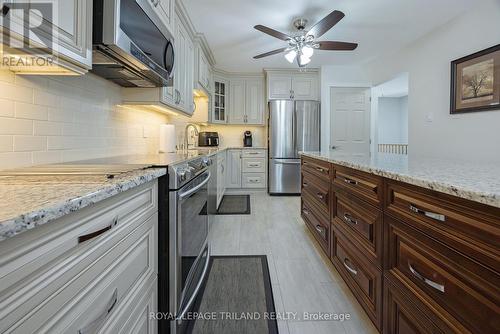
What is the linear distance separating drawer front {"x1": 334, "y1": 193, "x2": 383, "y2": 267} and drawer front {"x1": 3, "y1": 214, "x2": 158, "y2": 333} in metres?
1.04

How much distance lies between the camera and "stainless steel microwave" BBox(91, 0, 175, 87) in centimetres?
116

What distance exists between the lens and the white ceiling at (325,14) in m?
2.87

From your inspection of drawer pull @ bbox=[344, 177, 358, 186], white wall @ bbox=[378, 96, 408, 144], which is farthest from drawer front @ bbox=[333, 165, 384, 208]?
white wall @ bbox=[378, 96, 408, 144]

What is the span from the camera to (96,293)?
708 millimetres

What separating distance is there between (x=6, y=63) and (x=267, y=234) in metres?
2.46

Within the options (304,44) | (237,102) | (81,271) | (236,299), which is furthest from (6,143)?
(237,102)

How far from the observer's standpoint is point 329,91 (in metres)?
5.09

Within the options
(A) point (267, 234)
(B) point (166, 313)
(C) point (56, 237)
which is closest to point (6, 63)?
(C) point (56, 237)

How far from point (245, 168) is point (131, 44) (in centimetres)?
406

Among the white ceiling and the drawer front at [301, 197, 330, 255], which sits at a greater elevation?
the white ceiling

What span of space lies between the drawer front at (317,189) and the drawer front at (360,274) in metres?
0.28

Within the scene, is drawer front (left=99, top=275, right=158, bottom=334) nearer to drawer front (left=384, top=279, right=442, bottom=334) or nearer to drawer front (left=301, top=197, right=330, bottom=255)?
drawer front (left=384, top=279, right=442, bottom=334)

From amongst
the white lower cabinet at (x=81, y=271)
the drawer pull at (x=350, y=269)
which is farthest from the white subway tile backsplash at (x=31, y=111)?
the drawer pull at (x=350, y=269)

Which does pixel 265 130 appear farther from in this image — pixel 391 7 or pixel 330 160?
pixel 330 160
